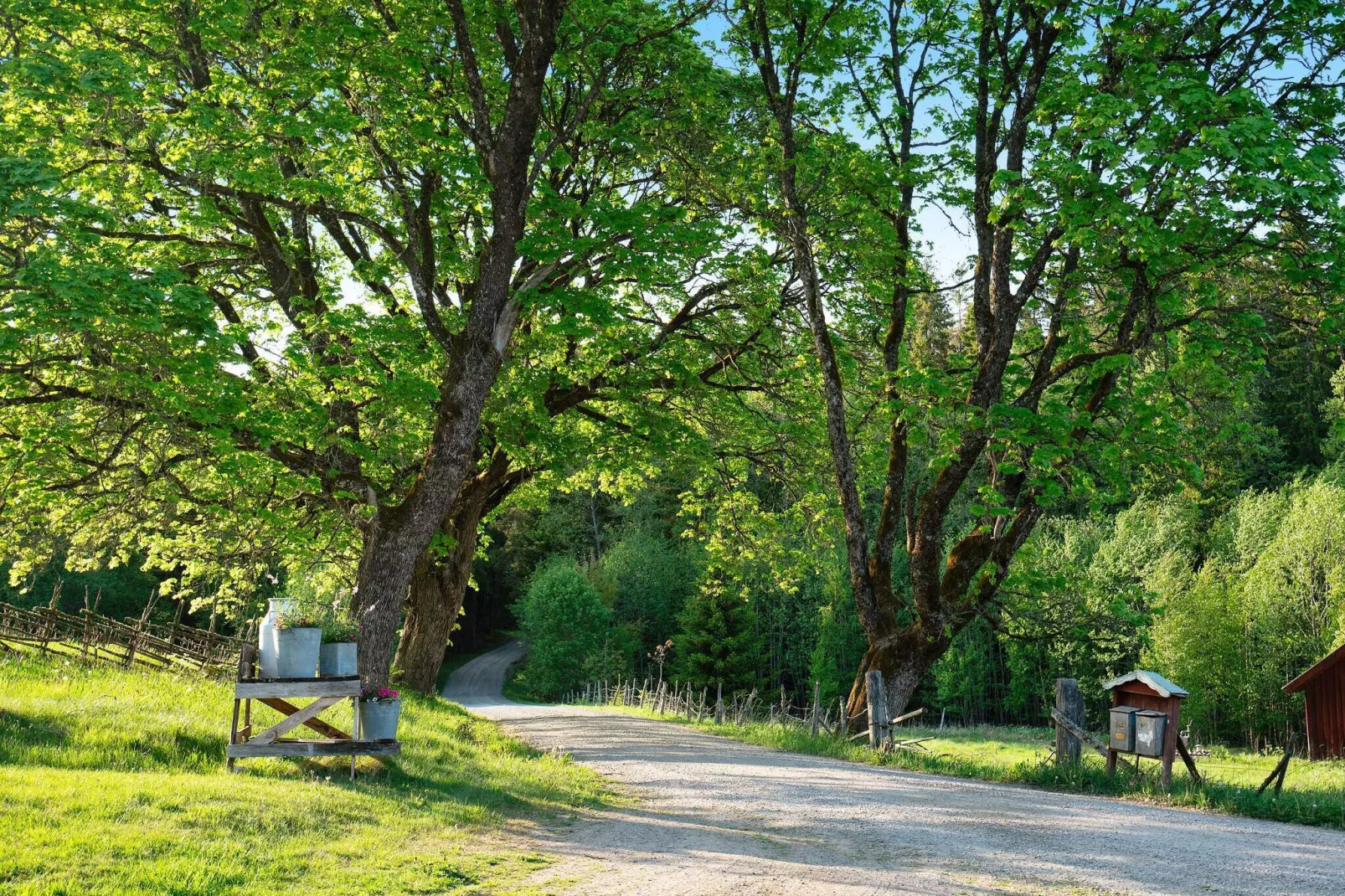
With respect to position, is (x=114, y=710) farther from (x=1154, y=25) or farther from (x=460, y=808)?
(x=1154, y=25)

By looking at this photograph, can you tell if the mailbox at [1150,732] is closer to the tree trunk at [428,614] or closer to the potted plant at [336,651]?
the potted plant at [336,651]

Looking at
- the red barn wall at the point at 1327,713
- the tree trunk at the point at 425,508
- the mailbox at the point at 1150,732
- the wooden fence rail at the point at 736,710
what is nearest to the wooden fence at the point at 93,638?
the tree trunk at the point at 425,508

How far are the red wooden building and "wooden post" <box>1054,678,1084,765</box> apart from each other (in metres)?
17.0

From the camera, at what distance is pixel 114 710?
958 centimetres

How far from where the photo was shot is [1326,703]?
24938mm

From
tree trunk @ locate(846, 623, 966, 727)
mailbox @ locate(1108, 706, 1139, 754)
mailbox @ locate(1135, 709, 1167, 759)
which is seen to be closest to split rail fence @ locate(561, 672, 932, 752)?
tree trunk @ locate(846, 623, 966, 727)

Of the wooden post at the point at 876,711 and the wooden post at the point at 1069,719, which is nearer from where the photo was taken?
the wooden post at the point at 1069,719

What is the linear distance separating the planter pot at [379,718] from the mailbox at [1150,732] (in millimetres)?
8175

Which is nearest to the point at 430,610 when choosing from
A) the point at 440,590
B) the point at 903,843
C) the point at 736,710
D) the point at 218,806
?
the point at 440,590

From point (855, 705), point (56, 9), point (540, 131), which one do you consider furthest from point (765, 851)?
point (56, 9)

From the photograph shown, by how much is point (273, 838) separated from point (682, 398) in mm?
11682

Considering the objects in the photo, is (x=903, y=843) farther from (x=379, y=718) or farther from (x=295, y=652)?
(x=295, y=652)

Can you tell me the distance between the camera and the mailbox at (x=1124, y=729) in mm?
10891

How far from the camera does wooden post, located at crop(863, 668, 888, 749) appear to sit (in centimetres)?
1368
